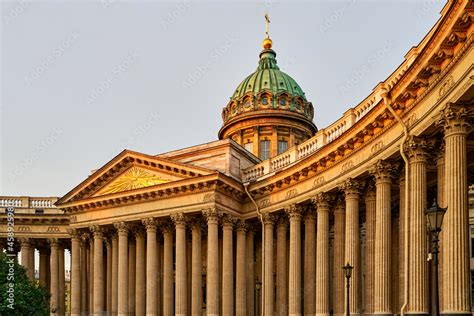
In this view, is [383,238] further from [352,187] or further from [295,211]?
[295,211]

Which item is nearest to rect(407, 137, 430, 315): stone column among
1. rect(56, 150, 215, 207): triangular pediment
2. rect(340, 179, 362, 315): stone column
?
rect(340, 179, 362, 315): stone column

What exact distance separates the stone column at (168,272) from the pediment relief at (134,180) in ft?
10.7

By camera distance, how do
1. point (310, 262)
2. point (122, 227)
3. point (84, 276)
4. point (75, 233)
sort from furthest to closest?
point (84, 276), point (75, 233), point (122, 227), point (310, 262)

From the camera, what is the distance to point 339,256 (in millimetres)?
30422

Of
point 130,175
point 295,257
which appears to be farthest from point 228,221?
point 130,175

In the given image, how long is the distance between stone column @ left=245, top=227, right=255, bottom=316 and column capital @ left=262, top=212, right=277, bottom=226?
3360 millimetres

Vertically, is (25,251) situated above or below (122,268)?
above

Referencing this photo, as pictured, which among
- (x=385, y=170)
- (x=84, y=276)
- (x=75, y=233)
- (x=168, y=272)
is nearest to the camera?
(x=385, y=170)

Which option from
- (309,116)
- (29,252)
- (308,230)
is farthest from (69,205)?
(309,116)

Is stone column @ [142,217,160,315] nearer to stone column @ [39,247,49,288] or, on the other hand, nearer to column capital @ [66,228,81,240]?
column capital @ [66,228,81,240]

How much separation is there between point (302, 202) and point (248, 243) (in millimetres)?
8085

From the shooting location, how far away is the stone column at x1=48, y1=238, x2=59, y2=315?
4762 cm

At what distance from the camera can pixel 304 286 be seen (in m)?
34.2

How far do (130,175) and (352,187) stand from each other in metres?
18.7
